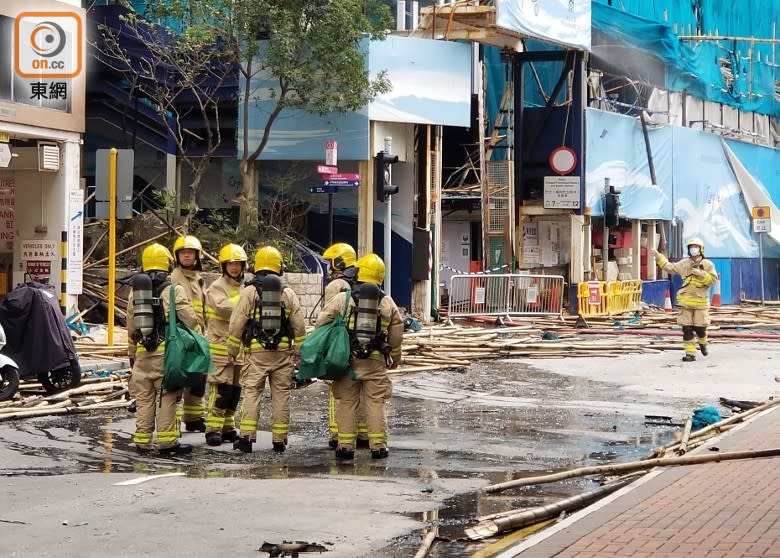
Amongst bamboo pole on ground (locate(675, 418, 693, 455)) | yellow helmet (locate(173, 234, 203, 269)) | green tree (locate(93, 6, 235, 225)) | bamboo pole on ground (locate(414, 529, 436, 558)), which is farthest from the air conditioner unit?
bamboo pole on ground (locate(414, 529, 436, 558))

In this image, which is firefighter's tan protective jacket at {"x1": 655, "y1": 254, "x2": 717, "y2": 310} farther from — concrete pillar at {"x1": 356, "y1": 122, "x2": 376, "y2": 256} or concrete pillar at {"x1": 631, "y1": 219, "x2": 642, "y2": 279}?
concrete pillar at {"x1": 631, "y1": 219, "x2": 642, "y2": 279}

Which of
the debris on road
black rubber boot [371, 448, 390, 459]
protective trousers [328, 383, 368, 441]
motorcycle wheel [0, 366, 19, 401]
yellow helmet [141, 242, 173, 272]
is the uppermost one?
yellow helmet [141, 242, 173, 272]

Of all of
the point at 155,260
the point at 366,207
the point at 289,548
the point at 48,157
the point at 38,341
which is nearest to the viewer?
the point at 289,548

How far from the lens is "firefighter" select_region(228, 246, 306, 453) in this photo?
12.2 metres

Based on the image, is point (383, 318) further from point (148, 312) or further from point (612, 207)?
point (612, 207)

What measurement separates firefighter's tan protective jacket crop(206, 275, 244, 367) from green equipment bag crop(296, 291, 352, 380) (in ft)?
3.44

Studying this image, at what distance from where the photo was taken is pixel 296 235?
3112 centimetres

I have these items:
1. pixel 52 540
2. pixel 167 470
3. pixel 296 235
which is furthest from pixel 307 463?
pixel 296 235

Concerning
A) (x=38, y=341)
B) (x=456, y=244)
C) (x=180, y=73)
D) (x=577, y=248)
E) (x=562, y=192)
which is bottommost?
(x=38, y=341)

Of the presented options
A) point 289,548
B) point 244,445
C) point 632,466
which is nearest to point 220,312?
point 244,445

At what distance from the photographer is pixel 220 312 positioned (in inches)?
510

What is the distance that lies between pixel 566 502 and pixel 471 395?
8322 mm

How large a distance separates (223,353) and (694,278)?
11438 mm

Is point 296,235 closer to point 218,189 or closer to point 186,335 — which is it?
point 218,189
